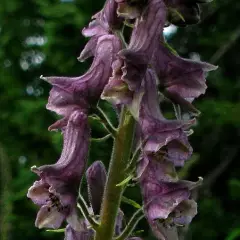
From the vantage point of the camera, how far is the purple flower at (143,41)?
2.90 m

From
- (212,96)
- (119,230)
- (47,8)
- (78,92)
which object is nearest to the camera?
(78,92)

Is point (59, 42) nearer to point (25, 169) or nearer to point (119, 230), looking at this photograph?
point (25, 169)

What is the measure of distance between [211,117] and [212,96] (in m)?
1.10

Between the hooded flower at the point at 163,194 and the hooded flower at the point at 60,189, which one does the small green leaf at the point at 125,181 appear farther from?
the hooded flower at the point at 60,189

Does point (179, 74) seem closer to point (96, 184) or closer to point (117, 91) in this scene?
point (117, 91)

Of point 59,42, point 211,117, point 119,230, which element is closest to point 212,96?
point 211,117

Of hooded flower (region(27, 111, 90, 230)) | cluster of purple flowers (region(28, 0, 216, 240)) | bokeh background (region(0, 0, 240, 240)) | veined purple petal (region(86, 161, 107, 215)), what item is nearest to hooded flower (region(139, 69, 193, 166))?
cluster of purple flowers (region(28, 0, 216, 240))

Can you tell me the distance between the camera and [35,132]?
10133mm

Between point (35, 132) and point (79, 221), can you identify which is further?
point (35, 132)

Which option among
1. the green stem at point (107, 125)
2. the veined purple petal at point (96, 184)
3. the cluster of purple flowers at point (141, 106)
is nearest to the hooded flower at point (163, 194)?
the cluster of purple flowers at point (141, 106)

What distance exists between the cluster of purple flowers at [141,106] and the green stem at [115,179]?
0.16 feet

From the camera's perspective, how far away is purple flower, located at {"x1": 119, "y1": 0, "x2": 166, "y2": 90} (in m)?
2.90

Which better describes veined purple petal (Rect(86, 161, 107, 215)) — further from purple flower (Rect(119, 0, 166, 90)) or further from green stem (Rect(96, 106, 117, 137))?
purple flower (Rect(119, 0, 166, 90))

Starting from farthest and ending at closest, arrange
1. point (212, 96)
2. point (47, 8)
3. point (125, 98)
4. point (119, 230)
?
point (212, 96) → point (47, 8) → point (119, 230) → point (125, 98)
